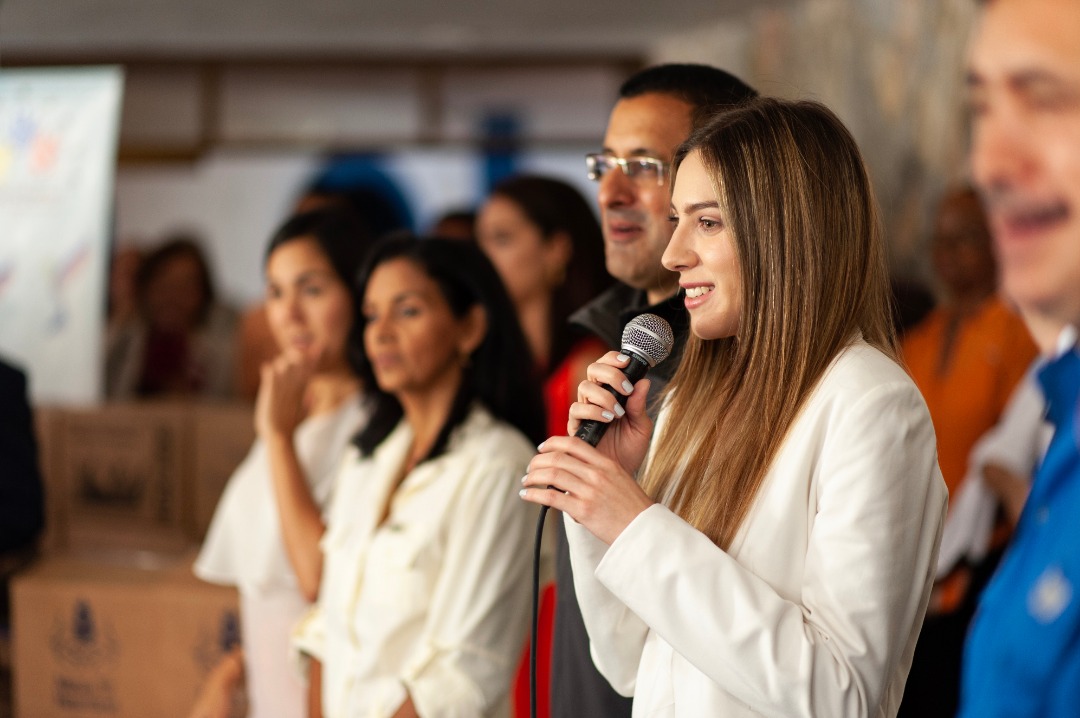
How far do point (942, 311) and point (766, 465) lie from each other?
2.62m

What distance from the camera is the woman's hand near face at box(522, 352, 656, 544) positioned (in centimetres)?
105

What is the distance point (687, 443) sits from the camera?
47.0 inches

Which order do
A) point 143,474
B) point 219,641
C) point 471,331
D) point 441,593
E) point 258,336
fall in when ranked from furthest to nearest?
point 258,336, point 143,474, point 219,641, point 471,331, point 441,593

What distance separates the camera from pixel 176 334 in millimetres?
4566

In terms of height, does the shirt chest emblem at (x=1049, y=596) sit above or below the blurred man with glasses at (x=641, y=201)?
below

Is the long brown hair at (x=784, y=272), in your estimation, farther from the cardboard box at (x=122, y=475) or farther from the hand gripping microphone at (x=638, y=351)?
the cardboard box at (x=122, y=475)

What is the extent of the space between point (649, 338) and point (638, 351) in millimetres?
26

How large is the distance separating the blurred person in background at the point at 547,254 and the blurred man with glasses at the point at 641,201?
1030mm

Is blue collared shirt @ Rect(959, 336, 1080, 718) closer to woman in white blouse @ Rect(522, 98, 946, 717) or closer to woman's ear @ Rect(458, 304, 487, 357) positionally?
woman in white blouse @ Rect(522, 98, 946, 717)

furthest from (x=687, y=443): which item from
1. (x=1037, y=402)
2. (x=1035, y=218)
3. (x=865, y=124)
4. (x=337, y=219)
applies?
(x=865, y=124)

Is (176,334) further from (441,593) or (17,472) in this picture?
(441,593)

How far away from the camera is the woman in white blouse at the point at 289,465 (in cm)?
200

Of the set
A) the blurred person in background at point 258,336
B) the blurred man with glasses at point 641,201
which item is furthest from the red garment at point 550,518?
the blurred person in background at point 258,336

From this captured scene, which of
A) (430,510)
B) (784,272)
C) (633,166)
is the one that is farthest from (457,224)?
(784,272)
